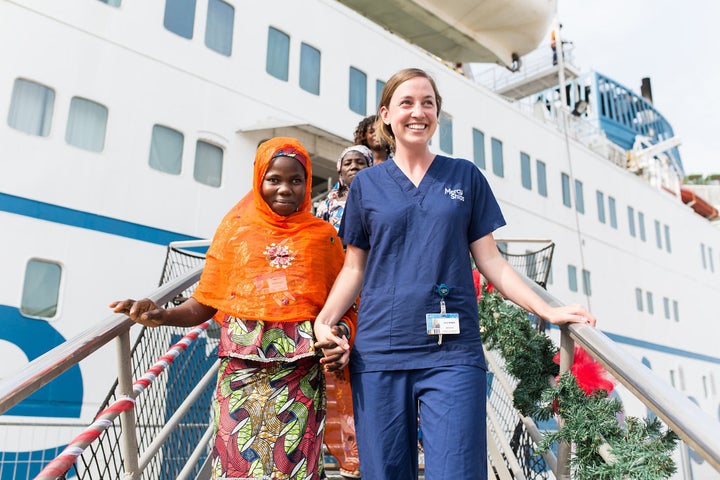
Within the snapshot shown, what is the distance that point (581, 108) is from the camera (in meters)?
17.8

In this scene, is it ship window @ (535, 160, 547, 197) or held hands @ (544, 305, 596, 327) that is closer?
held hands @ (544, 305, 596, 327)

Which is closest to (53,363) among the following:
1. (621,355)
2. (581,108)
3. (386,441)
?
(386,441)

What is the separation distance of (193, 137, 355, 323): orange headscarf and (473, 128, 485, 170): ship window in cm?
1027

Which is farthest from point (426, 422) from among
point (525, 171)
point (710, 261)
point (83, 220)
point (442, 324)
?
point (710, 261)

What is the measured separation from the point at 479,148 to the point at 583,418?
10741mm

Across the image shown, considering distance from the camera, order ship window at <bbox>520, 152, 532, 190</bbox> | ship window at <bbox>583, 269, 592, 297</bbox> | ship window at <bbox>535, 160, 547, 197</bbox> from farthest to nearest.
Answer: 1. ship window at <bbox>583, 269, 592, 297</bbox>
2. ship window at <bbox>535, 160, 547, 197</bbox>
3. ship window at <bbox>520, 152, 532, 190</bbox>

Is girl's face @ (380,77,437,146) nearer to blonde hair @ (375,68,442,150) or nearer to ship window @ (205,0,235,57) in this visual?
blonde hair @ (375,68,442,150)

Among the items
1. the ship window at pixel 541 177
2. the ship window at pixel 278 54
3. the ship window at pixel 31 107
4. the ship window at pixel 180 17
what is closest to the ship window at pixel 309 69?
the ship window at pixel 278 54

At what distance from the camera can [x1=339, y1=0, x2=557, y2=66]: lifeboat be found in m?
13.0

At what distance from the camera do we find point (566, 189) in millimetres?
14812

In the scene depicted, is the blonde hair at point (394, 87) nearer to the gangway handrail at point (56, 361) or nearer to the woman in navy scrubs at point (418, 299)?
the woman in navy scrubs at point (418, 299)

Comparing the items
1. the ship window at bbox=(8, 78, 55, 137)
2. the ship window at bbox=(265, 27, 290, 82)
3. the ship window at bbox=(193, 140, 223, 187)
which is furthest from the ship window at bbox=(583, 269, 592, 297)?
the ship window at bbox=(8, 78, 55, 137)

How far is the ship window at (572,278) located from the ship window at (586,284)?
378mm

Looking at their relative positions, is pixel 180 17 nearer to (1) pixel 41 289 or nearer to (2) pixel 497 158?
(1) pixel 41 289
